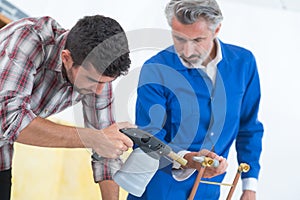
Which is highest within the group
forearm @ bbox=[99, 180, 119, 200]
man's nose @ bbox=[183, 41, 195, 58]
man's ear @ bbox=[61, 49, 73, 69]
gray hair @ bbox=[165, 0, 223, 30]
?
gray hair @ bbox=[165, 0, 223, 30]

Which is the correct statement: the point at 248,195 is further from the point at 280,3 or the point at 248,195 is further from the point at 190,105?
the point at 280,3

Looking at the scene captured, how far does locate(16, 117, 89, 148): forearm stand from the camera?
39.9 inches

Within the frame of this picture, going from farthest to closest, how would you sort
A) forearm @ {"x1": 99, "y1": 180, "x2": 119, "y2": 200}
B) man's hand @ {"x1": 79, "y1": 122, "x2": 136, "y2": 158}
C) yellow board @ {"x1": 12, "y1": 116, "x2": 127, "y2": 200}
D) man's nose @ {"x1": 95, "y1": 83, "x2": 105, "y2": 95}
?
yellow board @ {"x1": 12, "y1": 116, "x2": 127, "y2": 200}, forearm @ {"x1": 99, "y1": 180, "x2": 119, "y2": 200}, man's nose @ {"x1": 95, "y1": 83, "x2": 105, "y2": 95}, man's hand @ {"x1": 79, "y1": 122, "x2": 136, "y2": 158}

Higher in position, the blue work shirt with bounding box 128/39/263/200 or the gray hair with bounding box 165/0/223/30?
the gray hair with bounding box 165/0/223/30

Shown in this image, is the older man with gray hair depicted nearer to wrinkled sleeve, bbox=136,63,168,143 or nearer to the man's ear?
wrinkled sleeve, bbox=136,63,168,143

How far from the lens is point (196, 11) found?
116 centimetres

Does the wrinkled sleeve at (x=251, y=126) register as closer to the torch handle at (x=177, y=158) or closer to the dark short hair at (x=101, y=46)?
the torch handle at (x=177, y=158)

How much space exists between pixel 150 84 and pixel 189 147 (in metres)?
0.17

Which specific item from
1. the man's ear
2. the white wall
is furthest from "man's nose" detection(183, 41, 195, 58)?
the white wall

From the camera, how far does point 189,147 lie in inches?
47.5

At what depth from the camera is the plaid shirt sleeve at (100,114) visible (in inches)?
47.2

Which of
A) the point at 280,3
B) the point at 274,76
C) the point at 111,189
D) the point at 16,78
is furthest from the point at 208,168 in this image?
the point at 280,3

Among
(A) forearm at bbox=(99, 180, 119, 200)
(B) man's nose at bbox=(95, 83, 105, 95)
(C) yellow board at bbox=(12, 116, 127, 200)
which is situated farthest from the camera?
(C) yellow board at bbox=(12, 116, 127, 200)

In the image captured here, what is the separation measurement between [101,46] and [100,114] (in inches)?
8.7
